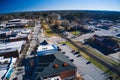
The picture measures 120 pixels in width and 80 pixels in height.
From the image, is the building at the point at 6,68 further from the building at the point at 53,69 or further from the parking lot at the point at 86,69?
the parking lot at the point at 86,69

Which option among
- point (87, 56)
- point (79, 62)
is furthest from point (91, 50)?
point (79, 62)

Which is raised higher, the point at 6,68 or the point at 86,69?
the point at 6,68

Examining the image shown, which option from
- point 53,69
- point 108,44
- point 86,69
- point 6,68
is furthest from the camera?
point 108,44

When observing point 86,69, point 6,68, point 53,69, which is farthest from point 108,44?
point 6,68

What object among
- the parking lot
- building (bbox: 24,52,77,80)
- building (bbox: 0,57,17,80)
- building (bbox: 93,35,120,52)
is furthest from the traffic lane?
building (bbox: 0,57,17,80)

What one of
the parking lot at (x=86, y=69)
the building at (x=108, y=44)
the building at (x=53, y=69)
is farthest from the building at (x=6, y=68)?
the building at (x=108, y=44)

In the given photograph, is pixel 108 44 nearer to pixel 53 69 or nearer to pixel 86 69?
pixel 86 69

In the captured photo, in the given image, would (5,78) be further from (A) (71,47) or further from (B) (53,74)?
(A) (71,47)

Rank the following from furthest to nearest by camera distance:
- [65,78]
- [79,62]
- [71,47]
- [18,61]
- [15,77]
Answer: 1. [71,47]
2. [18,61]
3. [79,62]
4. [15,77]
5. [65,78]

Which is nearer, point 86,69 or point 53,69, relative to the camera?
point 53,69

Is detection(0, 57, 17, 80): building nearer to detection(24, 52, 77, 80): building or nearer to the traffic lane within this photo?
detection(24, 52, 77, 80): building

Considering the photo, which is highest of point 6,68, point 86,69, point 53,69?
point 53,69
